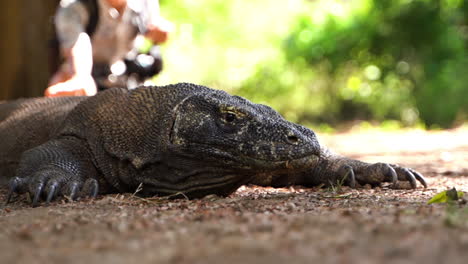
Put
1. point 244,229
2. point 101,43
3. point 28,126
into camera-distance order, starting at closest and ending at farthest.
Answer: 1. point 244,229
2. point 28,126
3. point 101,43

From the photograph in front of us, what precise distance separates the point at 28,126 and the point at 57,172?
43.9 inches

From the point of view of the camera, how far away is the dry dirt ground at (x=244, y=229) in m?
1.79

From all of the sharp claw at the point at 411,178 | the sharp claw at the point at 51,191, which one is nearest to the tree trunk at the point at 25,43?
the sharp claw at the point at 51,191

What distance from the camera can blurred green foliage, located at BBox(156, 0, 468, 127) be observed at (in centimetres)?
1317

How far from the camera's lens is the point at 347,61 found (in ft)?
46.9

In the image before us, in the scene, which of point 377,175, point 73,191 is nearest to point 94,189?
point 73,191

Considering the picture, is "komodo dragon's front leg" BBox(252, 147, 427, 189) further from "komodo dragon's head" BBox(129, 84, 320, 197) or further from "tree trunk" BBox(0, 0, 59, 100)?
"tree trunk" BBox(0, 0, 59, 100)

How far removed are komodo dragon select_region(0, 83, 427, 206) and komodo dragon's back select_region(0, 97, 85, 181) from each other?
0.25 m

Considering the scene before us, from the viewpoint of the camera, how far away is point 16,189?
3518 mm

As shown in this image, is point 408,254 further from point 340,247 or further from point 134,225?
point 134,225

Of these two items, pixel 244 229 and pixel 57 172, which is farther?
pixel 57 172

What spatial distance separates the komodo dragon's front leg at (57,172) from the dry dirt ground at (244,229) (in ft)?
0.28

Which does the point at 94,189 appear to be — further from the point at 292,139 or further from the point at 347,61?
the point at 347,61

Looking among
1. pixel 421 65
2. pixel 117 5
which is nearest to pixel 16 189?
pixel 117 5
